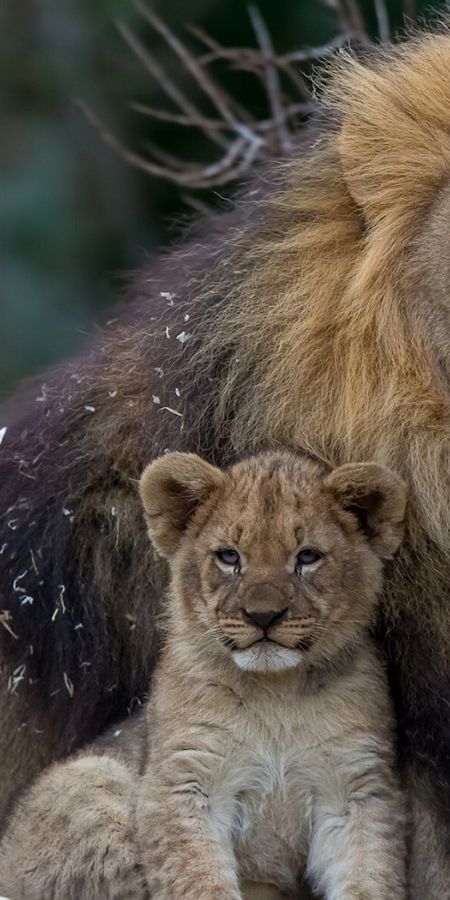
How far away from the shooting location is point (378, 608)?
5.67 metres

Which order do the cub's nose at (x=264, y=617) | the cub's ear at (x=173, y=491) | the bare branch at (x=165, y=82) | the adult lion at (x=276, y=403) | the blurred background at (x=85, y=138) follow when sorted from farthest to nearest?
the blurred background at (x=85, y=138) → the bare branch at (x=165, y=82) → the adult lion at (x=276, y=403) → the cub's ear at (x=173, y=491) → the cub's nose at (x=264, y=617)

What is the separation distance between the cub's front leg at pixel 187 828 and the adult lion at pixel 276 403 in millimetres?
578

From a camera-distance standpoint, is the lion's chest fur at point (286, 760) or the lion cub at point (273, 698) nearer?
the lion cub at point (273, 698)

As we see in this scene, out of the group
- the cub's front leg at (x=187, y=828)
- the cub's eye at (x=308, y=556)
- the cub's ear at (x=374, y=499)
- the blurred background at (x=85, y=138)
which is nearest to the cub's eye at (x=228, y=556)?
the cub's eye at (x=308, y=556)

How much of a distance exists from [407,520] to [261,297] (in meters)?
0.80

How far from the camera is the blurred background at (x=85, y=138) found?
1322 centimetres

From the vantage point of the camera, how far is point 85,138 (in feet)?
46.5

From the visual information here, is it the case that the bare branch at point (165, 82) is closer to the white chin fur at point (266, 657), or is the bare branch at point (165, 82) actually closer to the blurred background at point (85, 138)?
the blurred background at point (85, 138)

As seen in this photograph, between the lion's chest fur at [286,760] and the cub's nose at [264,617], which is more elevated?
the cub's nose at [264,617]

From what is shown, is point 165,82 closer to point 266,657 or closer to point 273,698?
point 273,698

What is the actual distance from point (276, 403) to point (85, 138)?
8656mm

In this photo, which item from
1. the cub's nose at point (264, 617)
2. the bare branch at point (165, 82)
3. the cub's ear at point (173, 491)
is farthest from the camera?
the bare branch at point (165, 82)

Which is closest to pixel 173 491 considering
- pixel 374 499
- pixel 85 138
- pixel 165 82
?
pixel 374 499

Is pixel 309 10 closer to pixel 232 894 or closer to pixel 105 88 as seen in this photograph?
pixel 105 88
